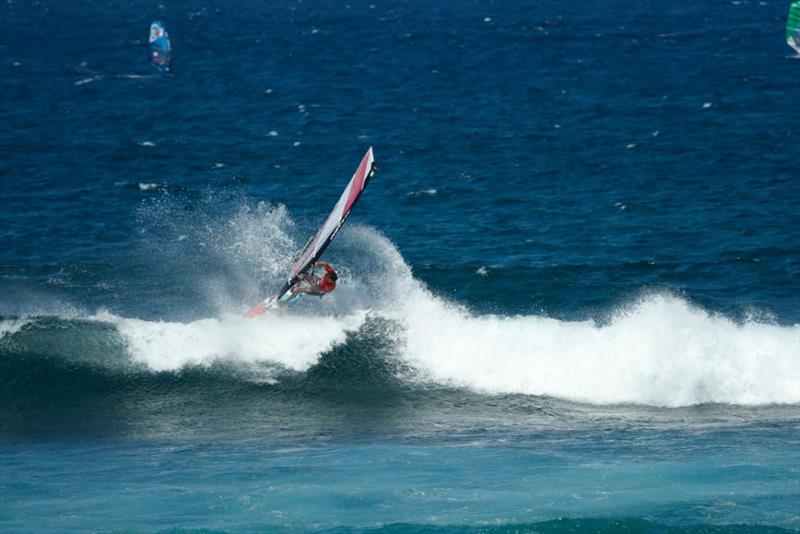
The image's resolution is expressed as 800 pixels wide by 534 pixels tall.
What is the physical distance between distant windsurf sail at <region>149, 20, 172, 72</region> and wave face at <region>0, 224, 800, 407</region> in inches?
1374

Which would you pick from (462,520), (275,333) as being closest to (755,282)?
(275,333)

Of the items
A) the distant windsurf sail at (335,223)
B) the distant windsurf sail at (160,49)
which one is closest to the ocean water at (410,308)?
the distant windsurf sail at (160,49)

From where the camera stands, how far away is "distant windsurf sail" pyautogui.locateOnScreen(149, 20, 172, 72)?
62.7 meters

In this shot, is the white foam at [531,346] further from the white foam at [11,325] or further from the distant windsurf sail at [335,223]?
the distant windsurf sail at [335,223]

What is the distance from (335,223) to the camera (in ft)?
81.6

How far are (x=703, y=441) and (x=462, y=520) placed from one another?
6782 millimetres

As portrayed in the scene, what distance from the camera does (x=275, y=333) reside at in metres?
29.7

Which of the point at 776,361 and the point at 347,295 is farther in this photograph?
the point at 347,295

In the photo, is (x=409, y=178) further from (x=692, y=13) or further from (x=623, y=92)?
(x=692, y=13)

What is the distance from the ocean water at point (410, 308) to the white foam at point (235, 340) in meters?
0.08

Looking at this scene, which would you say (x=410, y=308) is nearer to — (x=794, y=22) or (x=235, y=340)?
(x=235, y=340)

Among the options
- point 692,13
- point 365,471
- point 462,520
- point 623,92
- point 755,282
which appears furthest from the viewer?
point 692,13

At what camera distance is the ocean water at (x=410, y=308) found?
21953mm

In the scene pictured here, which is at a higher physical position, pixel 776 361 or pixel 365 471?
pixel 776 361
